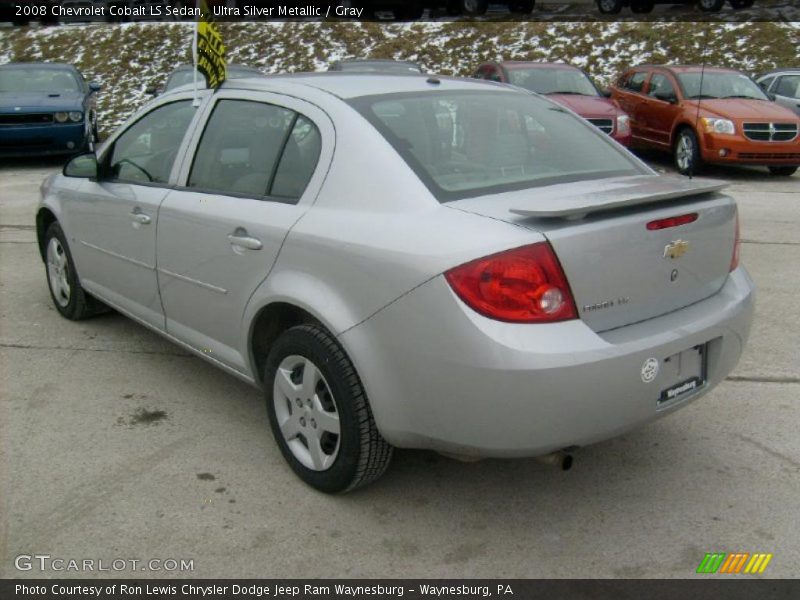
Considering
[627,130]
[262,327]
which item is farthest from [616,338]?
[627,130]

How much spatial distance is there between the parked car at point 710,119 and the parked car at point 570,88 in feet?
2.67

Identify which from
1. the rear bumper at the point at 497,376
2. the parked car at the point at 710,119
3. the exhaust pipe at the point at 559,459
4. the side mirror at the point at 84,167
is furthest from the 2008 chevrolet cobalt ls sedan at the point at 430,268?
the parked car at the point at 710,119

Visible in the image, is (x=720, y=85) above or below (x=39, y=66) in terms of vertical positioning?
above

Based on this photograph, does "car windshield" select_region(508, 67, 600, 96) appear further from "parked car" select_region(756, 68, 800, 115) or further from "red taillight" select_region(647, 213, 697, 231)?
"red taillight" select_region(647, 213, 697, 231)

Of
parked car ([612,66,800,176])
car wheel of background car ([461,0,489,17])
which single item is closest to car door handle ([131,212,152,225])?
parked car ([612,66,800,176])

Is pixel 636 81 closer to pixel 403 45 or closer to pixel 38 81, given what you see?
pixel 403 45

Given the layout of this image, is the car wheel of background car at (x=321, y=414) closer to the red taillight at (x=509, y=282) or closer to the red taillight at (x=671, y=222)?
the red taillight at (x=509, y=282)

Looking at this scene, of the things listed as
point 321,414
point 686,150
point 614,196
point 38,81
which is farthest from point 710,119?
point 38,81

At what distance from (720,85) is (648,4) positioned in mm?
12339

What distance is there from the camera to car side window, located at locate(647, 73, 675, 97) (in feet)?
43.7

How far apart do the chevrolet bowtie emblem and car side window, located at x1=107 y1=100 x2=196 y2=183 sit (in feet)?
7.92

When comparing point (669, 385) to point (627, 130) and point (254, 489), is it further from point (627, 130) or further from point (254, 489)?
point (627, 130)

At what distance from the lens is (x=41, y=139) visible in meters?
12.8

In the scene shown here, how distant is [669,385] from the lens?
290 centimetres
